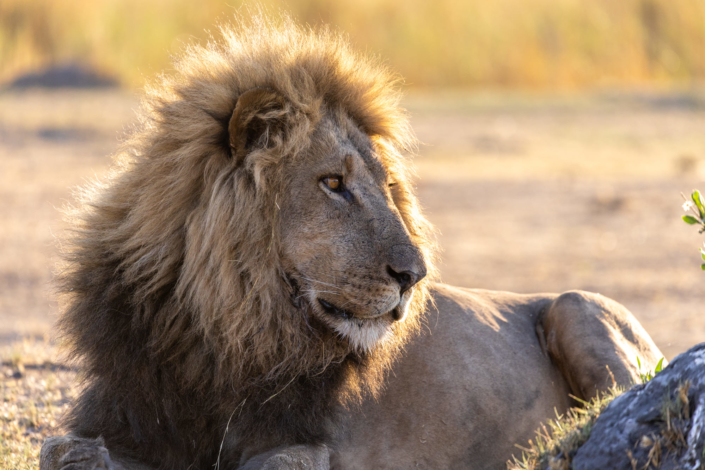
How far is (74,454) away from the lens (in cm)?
315

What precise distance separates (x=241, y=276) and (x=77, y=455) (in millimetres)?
905

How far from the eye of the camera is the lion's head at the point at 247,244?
3340 mm

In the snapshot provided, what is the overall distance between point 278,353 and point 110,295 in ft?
2.38

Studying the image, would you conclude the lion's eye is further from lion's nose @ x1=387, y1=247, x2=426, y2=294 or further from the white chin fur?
→ the white chin fur

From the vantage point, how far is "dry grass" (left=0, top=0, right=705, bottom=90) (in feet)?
79.2

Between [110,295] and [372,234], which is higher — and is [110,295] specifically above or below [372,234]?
below

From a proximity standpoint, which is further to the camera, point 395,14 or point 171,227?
point 395,14

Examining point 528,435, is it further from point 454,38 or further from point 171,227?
point 454,38

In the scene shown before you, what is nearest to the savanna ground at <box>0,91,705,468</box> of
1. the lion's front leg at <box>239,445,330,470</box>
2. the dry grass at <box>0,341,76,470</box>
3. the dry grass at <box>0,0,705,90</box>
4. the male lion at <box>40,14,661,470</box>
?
the dry grass at <box>0,341,76,470</box>

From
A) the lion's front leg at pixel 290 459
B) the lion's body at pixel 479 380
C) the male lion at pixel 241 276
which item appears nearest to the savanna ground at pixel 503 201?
the male lion at pixel 241 276

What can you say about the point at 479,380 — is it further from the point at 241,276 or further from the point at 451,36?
the point at 451,36

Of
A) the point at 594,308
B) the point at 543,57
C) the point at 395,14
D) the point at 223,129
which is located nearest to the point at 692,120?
the point at 543,57

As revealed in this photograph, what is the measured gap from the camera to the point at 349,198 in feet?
11.4

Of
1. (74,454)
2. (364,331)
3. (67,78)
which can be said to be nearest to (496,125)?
(67,78)
